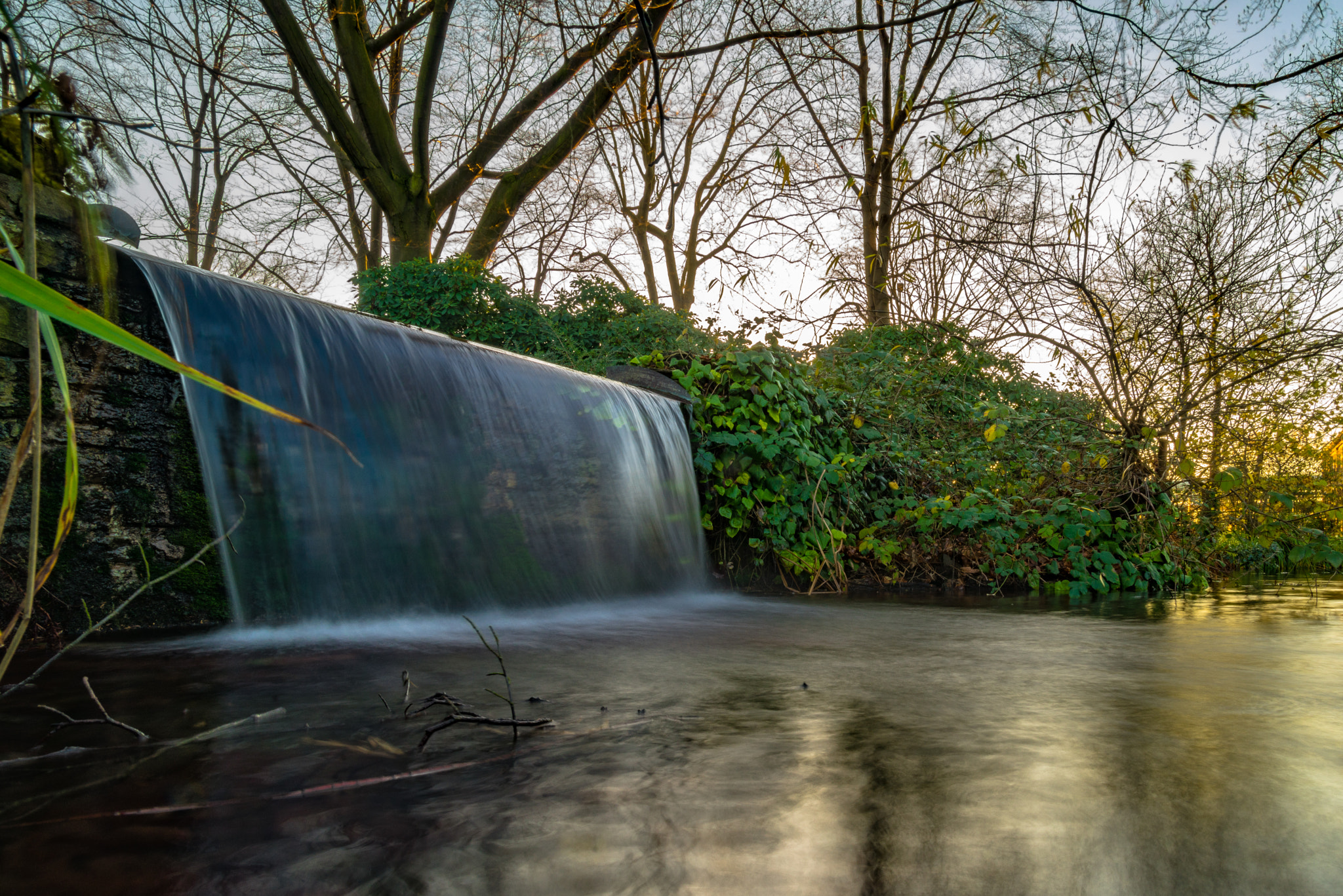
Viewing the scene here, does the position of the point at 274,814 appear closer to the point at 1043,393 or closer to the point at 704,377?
the point at 704,377

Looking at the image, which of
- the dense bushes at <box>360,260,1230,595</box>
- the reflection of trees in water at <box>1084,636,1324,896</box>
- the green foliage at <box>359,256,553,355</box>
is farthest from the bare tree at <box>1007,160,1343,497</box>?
the green foliage at <box>359,256,553,355</box>

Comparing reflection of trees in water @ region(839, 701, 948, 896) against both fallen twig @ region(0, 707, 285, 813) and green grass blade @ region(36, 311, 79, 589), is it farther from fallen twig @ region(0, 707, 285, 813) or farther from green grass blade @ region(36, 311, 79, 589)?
fallen twig @ region(0, 707, 285, 813)

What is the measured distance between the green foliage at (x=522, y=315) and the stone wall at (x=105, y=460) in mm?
6175

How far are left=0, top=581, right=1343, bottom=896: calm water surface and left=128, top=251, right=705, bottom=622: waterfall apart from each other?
0.91m

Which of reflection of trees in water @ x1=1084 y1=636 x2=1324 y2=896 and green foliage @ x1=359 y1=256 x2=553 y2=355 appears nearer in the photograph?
reflection of trees in water @ x1=1084 y1=636 x2=1324 y2=896

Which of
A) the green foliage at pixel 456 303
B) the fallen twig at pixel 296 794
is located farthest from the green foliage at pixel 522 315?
the fallen twig at pixel 296 794

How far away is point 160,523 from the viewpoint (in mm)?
3777

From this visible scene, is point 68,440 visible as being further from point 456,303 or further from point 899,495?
point 456,303

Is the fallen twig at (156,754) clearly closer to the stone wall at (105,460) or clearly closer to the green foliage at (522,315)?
the stone wall at (105,460)

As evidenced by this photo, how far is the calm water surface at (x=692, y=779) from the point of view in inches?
51.4

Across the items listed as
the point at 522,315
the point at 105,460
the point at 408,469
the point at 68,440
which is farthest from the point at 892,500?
the point at 68,440

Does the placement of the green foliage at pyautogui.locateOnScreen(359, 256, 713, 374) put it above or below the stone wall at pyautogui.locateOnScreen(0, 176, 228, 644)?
above

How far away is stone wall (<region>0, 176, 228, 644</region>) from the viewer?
3.35m

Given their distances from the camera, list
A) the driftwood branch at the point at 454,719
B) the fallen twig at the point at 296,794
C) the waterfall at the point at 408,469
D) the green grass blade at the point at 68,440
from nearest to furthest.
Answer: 1. the green grass blade at the point at 68,440
2. the fallen twig at the point at 296,794
3. the driftwood branch at the point at 454,719
4. the waterfall at the point at 408,469
